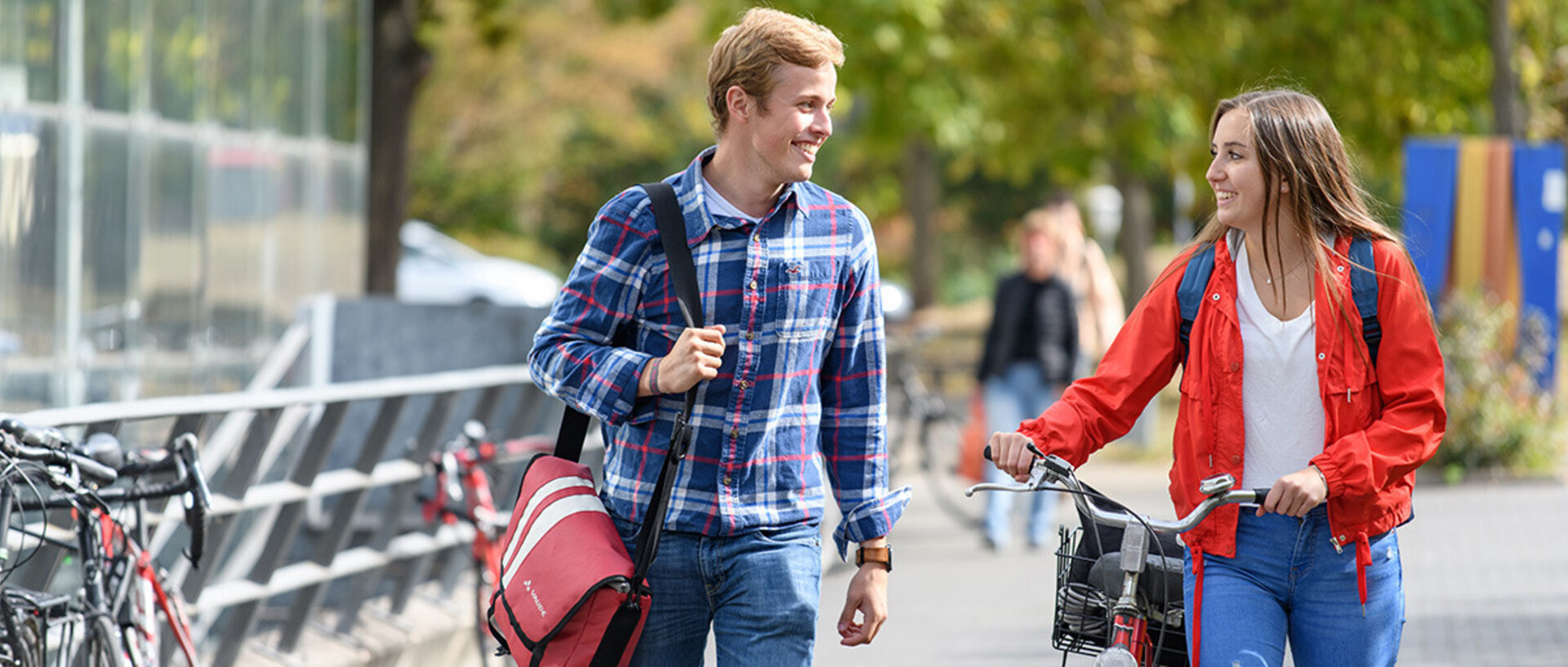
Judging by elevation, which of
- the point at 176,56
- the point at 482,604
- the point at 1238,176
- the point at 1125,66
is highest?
the point at 1125,66

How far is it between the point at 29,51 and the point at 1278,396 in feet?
19.0

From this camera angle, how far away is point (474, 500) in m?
6.77

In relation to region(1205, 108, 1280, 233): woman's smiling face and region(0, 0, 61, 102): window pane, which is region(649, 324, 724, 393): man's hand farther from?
region(0, 0, 61, 102): window pane

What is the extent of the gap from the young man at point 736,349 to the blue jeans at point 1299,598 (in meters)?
0.60

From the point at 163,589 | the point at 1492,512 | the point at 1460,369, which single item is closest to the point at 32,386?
the point at 163,589

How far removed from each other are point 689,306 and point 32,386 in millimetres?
5098

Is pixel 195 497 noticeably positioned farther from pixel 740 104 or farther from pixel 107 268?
pixel 107 268

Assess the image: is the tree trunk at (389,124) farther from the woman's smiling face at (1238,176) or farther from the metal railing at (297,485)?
the woman's smiling face at (1238,176)

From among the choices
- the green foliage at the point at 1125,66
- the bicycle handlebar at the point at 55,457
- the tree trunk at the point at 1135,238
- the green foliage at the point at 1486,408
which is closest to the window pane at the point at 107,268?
the green foliage at the point at 1125,66

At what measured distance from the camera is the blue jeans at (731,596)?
3527 millimetres

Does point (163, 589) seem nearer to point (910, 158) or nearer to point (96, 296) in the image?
point (96, 296)

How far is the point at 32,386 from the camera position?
7.82 meters

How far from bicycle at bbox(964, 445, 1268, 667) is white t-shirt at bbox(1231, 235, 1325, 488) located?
0.11 m

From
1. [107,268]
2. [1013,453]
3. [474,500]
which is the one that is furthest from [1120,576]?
[107,268]
